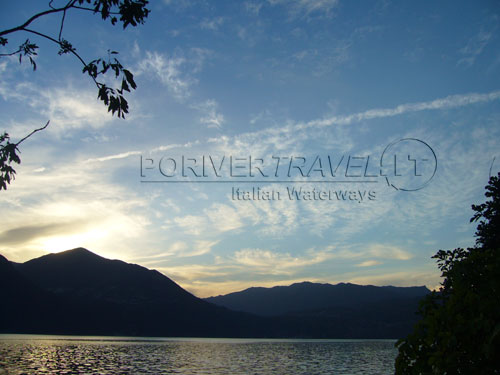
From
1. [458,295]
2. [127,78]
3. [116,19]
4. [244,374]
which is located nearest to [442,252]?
[458,295]

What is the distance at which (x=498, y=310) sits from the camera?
25.0 feet

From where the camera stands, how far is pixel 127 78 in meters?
10.6

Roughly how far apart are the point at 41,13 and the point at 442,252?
12302mm

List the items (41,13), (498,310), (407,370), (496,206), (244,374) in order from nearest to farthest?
(498,310) → (407,370) → (41,13) → (496,206) → (244,374)

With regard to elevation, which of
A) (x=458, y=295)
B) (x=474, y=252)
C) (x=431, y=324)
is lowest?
(x=431, y=324)

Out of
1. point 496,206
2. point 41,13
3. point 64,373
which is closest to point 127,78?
point 41,13

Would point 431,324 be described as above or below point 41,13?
below

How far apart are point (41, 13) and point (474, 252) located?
39.6ft

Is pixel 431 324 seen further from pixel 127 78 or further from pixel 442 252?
pixel 127 78

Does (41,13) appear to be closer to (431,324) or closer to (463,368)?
(431,324)

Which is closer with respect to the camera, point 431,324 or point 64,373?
point 431,324

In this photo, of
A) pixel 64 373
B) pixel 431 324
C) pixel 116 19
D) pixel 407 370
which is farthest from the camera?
pixel 64 373

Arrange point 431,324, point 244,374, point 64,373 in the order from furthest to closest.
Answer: point 244,374, point 64,373, point 431,324

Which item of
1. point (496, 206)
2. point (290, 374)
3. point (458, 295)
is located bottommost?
point (290, 374)
